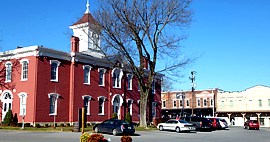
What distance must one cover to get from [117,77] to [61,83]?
10940 millimetres

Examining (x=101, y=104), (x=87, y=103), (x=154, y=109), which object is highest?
(x=87, y=103)

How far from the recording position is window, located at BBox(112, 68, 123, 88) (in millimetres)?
51078

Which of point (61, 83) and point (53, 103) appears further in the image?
point (61, 83)

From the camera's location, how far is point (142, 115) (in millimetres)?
43406

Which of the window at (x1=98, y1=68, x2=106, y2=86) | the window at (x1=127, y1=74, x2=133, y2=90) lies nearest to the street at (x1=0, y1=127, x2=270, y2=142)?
the window at (x1=98, y1=68, x2=106, y2=86)

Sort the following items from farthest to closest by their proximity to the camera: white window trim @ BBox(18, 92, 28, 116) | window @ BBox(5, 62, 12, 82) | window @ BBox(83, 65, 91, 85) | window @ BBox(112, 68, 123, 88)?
window @ BBox(112, 68, 123, 88), window @ BBox(83, 65, 91, 85), window @ BBox(5, 62, 12, 82), white window trim @ BBox(18, 92, 28, 116)

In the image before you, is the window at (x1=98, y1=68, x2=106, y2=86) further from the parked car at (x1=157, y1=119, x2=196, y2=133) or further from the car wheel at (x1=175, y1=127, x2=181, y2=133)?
the car wheel at (x1=175, y1=127, x2=181, y2=133)

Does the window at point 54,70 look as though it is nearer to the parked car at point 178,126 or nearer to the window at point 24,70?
the window at point 24,70

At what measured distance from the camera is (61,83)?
1679 inches

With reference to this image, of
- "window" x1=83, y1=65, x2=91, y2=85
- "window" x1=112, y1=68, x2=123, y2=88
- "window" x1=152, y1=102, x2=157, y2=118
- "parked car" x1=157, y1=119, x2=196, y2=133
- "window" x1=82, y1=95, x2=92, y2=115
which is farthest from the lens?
"window" x1=152, y1=102, x2=157, y2=118

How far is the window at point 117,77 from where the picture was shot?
51078 mm

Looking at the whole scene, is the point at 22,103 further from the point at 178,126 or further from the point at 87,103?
the point at 178,126

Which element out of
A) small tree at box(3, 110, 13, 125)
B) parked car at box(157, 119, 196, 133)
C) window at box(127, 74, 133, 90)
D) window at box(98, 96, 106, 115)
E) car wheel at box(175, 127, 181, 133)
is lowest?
car wheel at box(175, 127, 181, 133)

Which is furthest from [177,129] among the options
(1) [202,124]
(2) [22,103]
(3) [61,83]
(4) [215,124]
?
(2) [22,103]
